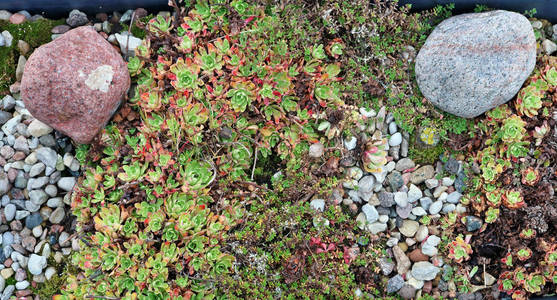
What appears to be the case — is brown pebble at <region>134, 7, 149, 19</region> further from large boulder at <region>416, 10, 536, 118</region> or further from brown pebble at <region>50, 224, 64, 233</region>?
large boulder at <region>416, 10, 536, 118</region>

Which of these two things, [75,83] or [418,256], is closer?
[75,83]

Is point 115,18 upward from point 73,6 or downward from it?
downward

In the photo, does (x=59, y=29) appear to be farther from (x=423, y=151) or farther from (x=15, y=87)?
(x=423, y=151)

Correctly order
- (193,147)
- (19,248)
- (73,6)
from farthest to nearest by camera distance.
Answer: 1. (73,6)
2. (19,248)
3. (193,147)

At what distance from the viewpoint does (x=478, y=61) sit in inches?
163

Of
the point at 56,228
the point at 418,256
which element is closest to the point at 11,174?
the point at 56,228

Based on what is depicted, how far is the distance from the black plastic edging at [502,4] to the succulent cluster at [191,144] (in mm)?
957

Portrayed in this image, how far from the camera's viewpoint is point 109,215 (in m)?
4.01

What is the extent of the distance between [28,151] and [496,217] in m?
4.35

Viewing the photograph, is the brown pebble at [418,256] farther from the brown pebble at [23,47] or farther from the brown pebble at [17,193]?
the brown pebble at [23,47]

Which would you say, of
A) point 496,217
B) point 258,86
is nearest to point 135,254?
point 258,86

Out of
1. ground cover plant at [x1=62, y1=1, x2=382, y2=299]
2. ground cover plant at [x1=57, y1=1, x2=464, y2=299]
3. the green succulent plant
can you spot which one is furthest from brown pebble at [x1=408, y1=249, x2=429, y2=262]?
the green succulent plant

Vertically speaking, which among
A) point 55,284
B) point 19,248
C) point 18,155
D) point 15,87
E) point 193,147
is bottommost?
point 55,284

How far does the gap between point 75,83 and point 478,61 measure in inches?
135
